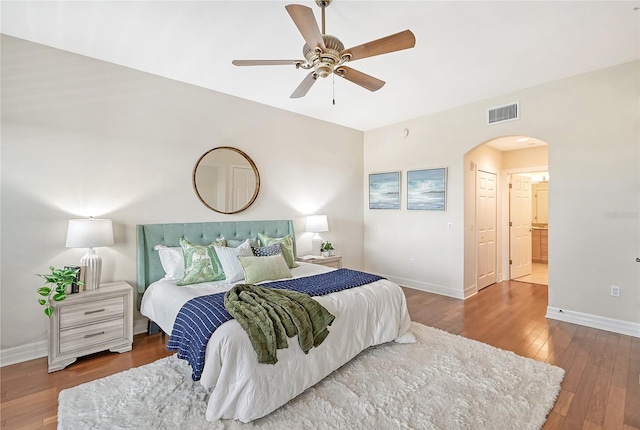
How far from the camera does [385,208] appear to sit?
5.54m

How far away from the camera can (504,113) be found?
13.3ft

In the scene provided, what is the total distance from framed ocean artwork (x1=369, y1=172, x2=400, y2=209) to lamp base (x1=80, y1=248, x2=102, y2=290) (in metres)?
4.28

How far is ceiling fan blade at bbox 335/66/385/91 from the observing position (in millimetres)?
2363

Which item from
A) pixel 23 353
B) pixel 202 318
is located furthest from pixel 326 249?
pixel 23 353

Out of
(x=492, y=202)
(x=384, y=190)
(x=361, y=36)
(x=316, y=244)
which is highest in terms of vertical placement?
(x=361, y=36)

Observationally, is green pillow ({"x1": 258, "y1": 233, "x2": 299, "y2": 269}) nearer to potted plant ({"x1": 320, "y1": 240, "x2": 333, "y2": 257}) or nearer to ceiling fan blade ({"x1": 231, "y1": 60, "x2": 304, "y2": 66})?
potted plant ({"x1": 320, "y1": 240, "x2": 333, "y2": 257})

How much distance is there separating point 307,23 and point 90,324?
120 inches

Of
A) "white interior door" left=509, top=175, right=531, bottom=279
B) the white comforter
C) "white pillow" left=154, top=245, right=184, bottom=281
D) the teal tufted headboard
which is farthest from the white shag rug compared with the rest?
"white interior door" left=509, top=175, right=531, bottom=279

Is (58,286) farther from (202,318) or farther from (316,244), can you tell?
(316,244)

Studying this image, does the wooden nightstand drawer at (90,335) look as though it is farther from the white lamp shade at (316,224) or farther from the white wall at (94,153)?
the white lamp shade at (316,224)

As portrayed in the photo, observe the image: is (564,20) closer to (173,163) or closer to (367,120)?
(367,120)

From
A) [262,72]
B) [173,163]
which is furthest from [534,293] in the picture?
[173,163]

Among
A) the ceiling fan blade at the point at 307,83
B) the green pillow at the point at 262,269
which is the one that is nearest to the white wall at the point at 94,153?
the green pillow at the point at 262,269

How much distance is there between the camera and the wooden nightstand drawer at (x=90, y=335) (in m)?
2.58
